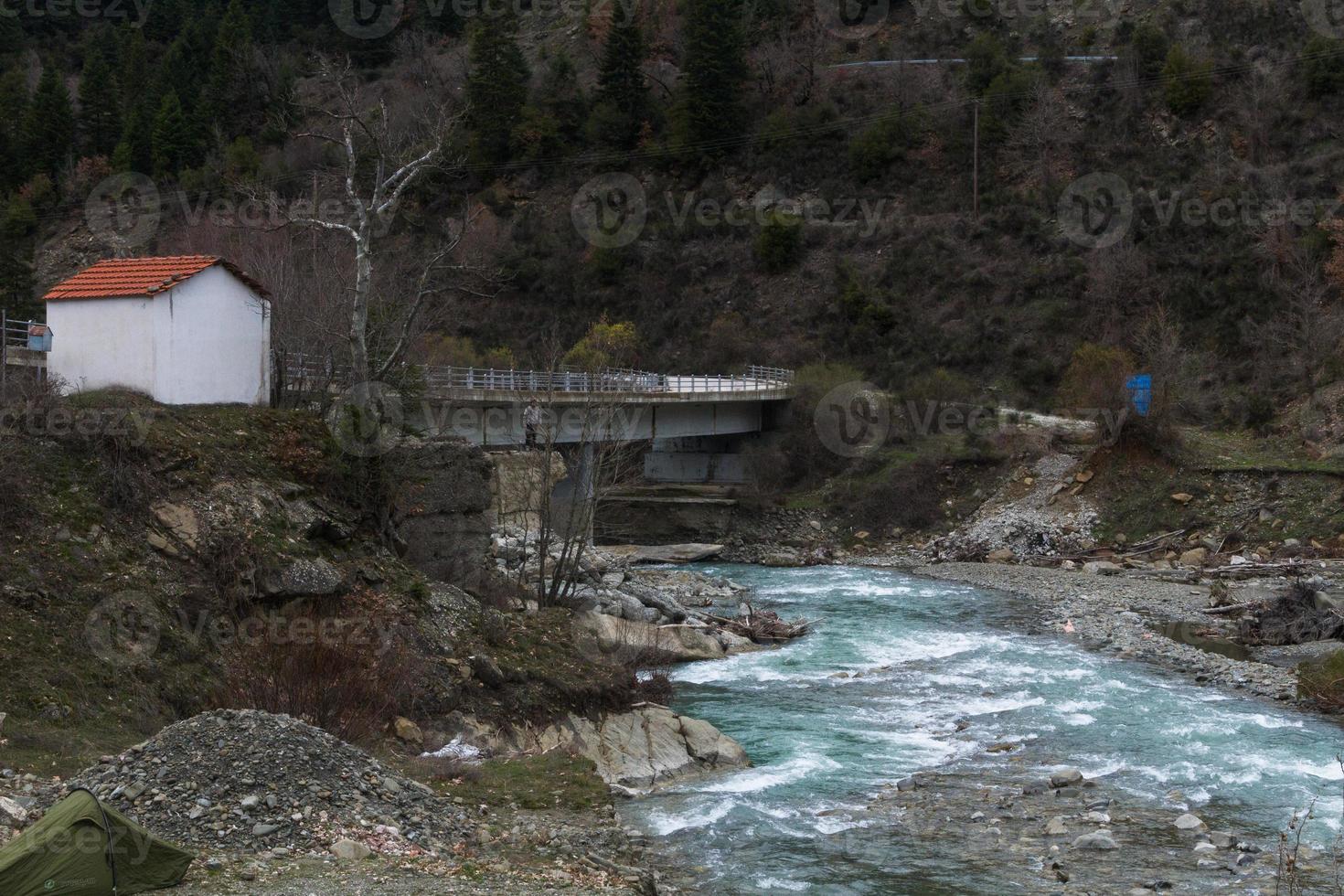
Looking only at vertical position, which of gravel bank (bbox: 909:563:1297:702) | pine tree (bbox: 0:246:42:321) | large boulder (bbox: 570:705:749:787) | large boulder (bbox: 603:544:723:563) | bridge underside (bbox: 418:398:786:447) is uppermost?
pine tree (bbox: 0:246:42:321)

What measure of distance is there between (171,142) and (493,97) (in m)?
19.2

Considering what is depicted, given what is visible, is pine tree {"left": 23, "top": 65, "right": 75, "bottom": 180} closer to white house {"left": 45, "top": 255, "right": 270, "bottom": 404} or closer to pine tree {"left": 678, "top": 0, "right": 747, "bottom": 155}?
pine tree {"left": 678, "top": 0, "right": 747, "bottom": 155}

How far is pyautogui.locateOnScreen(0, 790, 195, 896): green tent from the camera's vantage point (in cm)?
941

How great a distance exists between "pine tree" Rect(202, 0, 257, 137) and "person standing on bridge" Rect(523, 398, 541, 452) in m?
51.6

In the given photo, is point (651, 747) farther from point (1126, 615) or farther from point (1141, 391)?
point (1141, 391)

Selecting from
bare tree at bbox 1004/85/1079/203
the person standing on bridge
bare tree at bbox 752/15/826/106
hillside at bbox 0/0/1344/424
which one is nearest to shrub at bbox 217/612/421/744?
the person standing on bridge

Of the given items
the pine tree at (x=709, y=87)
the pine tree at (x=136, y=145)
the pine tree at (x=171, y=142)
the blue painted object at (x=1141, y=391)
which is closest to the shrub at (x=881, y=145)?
the pine tree at (x=709, y=87)

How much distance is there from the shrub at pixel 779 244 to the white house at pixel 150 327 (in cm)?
4656

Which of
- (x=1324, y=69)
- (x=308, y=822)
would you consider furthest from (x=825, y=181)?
(x=308, y=822)

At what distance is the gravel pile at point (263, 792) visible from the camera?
36.8ft

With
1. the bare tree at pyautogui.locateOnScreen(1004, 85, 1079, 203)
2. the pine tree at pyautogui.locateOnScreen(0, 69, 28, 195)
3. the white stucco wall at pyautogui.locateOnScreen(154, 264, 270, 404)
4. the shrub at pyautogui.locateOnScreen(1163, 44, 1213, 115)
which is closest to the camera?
the white stucco wall at pyautogui.locateOnScreen(154, 264, 270, 404)

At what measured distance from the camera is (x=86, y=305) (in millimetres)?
21281

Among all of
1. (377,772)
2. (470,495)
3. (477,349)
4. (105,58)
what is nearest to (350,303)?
(470,495)

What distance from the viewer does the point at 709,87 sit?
245 feet
